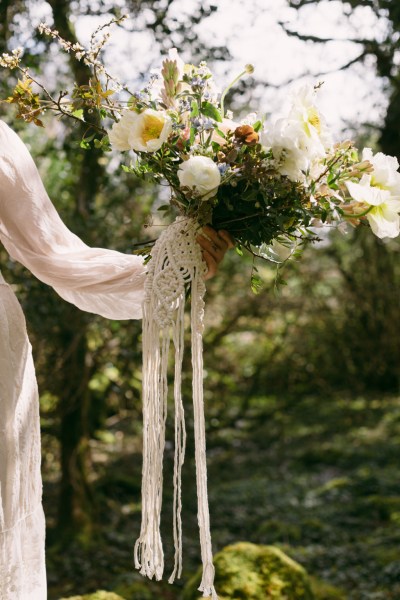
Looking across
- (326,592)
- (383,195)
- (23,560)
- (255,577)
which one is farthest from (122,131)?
(326,592)

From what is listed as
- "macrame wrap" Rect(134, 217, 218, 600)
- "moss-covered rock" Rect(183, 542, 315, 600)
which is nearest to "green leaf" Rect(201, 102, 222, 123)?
"macrame wrap" Rect(134, 217, 218, 600)

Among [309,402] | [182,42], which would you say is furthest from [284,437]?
[182,42]

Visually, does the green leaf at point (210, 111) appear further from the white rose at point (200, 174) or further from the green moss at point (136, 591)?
the green moss at point (136, 591)

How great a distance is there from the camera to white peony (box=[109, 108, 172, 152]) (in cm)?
186

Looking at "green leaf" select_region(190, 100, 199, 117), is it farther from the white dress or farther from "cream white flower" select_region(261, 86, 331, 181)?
the white dress

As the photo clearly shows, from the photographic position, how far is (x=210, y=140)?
193cm

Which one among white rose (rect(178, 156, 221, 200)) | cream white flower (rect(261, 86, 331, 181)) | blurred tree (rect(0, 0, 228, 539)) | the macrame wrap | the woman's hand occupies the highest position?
blurred tree (rect(0, 0, 228, 539))

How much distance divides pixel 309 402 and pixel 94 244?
4749mm

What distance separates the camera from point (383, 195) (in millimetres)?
1917

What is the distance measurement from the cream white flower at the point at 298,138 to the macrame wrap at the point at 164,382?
31 centimetres

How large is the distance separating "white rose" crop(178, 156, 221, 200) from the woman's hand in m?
0.20

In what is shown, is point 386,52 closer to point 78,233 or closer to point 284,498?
point 78,233

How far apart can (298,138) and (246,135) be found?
0.15 metres

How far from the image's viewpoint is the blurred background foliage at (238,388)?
14.5 ft
